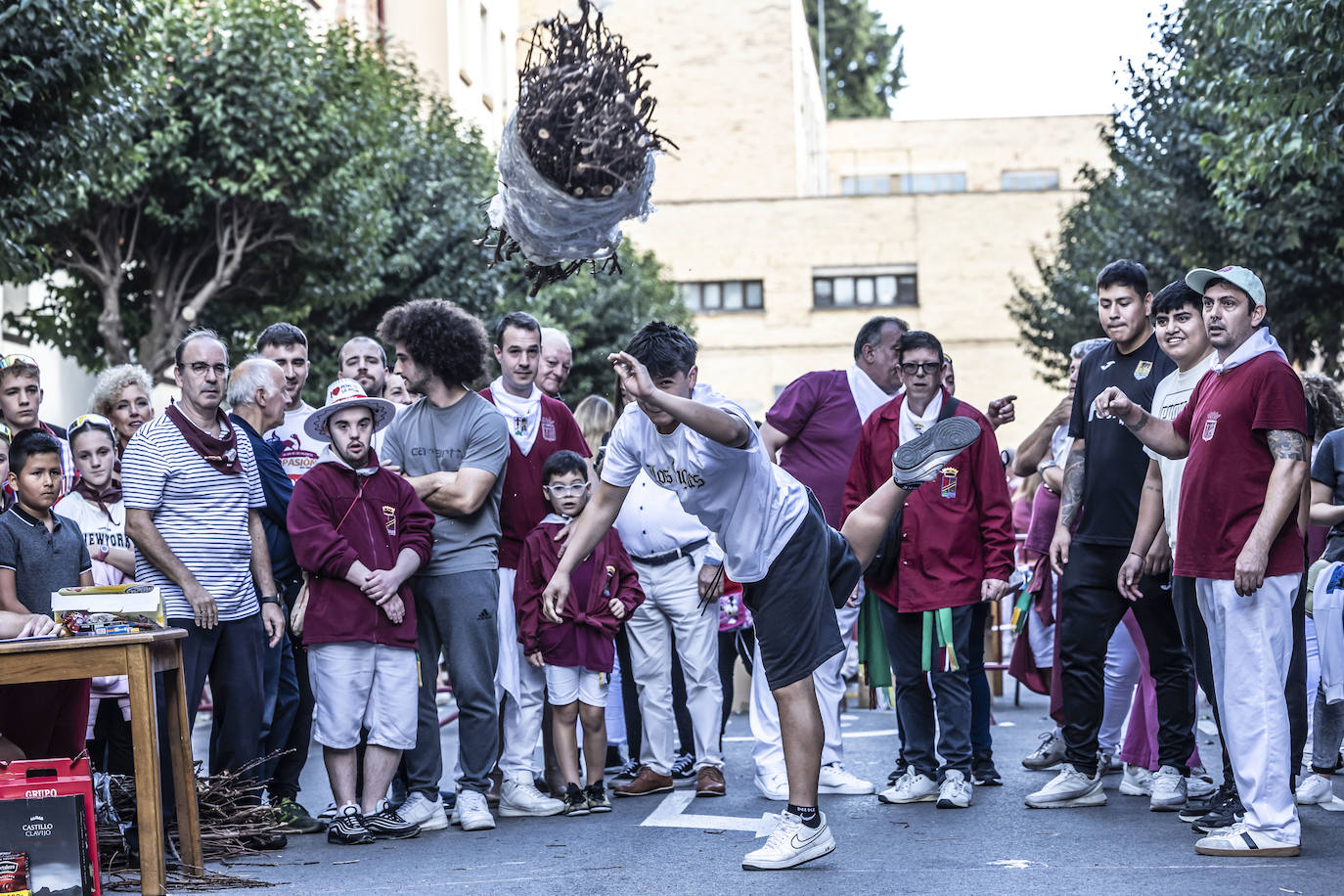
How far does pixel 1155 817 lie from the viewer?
7074 millimetres

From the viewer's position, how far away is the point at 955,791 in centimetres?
740

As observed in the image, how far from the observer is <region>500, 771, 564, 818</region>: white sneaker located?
25.0ft

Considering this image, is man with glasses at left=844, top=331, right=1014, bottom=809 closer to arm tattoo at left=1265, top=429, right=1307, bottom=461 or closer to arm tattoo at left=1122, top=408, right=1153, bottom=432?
arm tattoo at left=1122, top=408, right=1153, bottom=432

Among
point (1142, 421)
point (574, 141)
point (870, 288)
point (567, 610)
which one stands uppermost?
point (870, 288)

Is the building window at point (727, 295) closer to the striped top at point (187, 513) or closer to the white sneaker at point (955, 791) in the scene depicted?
the white sneaker at point (955, 791)

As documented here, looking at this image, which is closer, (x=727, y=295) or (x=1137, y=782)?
(x=1137, y=782)

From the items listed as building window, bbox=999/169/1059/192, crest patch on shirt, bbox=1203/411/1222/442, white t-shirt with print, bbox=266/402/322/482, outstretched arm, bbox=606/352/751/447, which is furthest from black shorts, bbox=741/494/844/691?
building window, bbox=999/169/1059/192

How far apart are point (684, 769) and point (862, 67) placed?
215 feet

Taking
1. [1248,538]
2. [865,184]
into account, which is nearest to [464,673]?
[1248,538]

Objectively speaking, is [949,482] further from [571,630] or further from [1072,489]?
[571,630]

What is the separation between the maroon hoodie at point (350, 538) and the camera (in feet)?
22.8

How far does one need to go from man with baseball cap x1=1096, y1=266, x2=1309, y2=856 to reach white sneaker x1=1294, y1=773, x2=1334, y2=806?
137 cm

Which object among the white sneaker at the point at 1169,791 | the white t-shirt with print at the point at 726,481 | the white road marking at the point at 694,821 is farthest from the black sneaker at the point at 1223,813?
the white t-shirt with print at the point at 726,481

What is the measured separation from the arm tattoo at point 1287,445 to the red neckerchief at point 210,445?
4.30m
